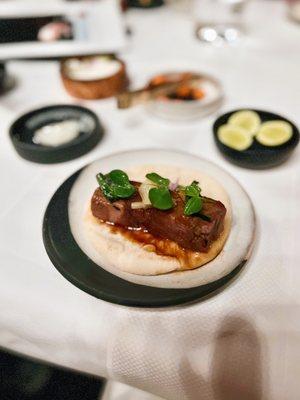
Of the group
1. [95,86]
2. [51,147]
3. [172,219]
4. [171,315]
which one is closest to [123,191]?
[172,219]

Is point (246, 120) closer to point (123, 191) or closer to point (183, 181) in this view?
point (183, 181)

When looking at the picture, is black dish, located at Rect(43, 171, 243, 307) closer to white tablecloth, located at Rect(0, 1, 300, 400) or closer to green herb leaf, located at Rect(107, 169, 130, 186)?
white tablecloth, located at Rect(0, 1, 300, 400)

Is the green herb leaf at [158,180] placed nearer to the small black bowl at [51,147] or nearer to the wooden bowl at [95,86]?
the small black bowl at [51,147]

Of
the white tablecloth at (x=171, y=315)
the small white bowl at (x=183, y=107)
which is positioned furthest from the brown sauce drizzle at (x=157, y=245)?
the small white bowl at (x=183, y=107)

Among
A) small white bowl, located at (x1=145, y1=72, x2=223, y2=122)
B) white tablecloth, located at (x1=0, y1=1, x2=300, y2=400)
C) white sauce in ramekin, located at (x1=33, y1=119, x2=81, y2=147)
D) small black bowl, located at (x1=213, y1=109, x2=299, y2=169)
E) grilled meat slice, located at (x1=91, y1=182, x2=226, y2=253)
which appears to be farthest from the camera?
small white bowl, located at (x1=145, y1=72, x2=223, y2=122)

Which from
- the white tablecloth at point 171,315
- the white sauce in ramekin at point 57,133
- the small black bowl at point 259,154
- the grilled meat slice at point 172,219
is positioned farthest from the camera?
the white sauce in ramekin at point 57,133

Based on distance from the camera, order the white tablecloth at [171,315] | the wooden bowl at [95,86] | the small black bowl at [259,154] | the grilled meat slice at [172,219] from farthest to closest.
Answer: the wooden bowl at [95,86] < the small black bowl at [259,154] < the grilled meat slice at [172,219] < the white tablecloth at [171,315]

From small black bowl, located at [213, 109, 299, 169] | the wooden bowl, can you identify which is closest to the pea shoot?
small black bowl, located at [213, 109, 299, 169]
